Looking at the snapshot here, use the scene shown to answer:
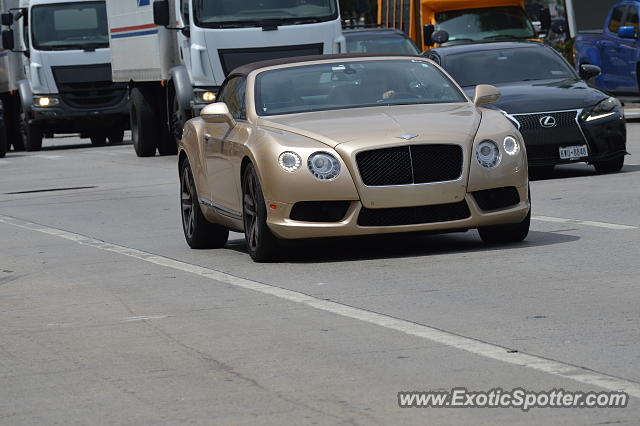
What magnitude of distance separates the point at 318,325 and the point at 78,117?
83.3ft

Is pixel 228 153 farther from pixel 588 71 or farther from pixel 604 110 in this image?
pixel 588 71

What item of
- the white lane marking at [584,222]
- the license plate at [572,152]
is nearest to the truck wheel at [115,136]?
the license plate at [572,152]

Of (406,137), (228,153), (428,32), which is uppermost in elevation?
(406,137)

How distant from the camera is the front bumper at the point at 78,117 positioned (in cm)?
3306

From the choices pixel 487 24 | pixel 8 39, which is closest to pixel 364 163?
pixel 487 24

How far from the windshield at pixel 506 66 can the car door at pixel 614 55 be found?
31.0ft

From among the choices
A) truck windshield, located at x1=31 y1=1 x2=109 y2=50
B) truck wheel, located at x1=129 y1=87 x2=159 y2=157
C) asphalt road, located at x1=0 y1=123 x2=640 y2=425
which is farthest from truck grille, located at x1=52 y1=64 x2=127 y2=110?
asphalt road, located at x1=0 y1=123 x2=640 y2=425

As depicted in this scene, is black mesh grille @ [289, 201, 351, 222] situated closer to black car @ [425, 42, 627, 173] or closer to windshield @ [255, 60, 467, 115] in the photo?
windshield @ [255, 60, 467, 115]

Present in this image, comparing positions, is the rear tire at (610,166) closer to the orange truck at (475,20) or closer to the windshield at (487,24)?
the orange truck at (475,20)

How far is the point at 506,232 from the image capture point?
460 inches

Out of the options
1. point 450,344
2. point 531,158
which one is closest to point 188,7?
point 531,158

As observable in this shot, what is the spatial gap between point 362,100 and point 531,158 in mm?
5568

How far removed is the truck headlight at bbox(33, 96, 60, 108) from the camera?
33125 millimetres

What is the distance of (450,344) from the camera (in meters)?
7.62
